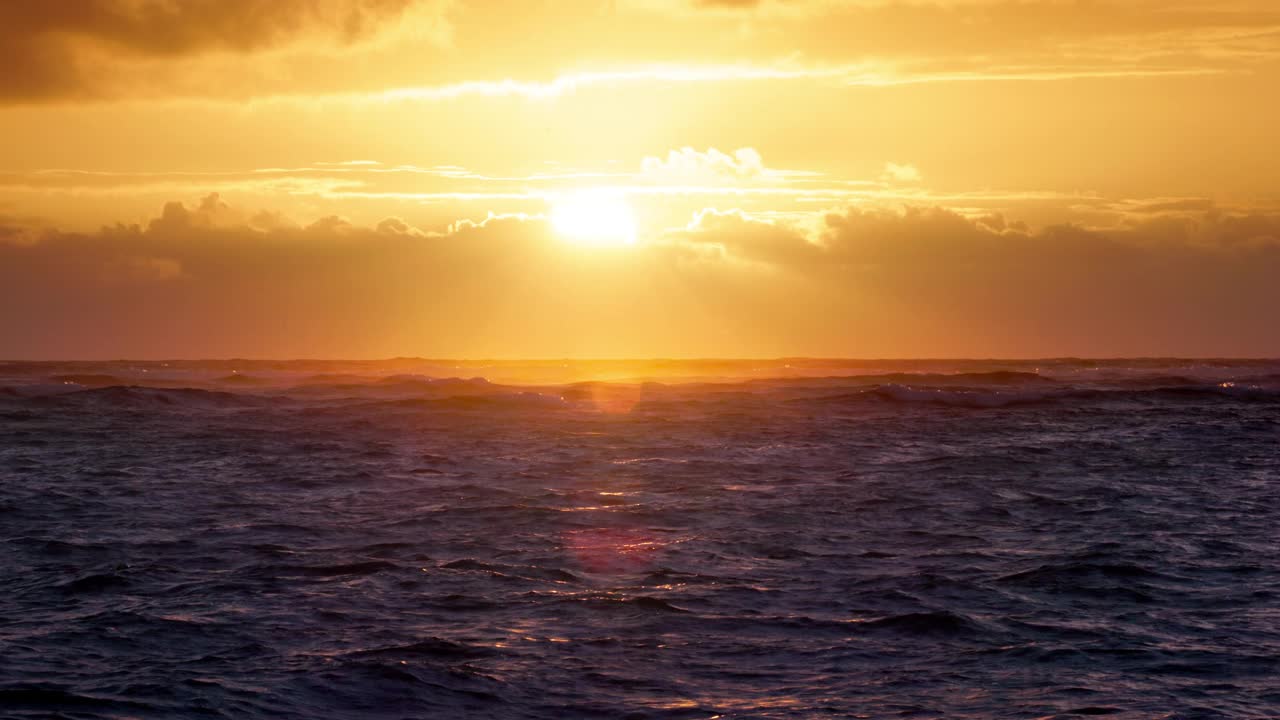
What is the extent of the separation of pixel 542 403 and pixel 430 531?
43.7 meters

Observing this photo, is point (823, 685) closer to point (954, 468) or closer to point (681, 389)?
point (954, 468)

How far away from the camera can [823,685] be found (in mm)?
13648

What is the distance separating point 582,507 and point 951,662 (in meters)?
15.5

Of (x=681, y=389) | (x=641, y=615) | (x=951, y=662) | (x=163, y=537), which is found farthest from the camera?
(x=681, y=389)

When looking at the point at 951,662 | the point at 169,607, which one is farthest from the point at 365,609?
the point at 951,662

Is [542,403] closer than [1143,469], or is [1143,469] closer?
[1143,469]

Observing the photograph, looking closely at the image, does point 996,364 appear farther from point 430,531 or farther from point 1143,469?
point 430,531

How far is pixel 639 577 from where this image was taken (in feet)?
65.6

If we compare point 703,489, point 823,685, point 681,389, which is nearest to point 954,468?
point 703,489

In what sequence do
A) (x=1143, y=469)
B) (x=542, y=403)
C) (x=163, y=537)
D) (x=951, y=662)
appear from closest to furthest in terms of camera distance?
(x=951, y=662) < (x=163, y=537) < (x=1143, y=469) < (x=542, y=403)

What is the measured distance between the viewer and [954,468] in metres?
38.0

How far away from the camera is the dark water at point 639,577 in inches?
532

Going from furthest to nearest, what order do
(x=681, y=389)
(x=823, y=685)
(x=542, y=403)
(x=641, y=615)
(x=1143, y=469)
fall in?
(x=681, y=389)
(x=542, y=403)
(x=1143, y=469)
(x=641, y=615)
(x=823, y=685)

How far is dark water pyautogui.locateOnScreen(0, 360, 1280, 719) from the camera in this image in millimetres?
13523
